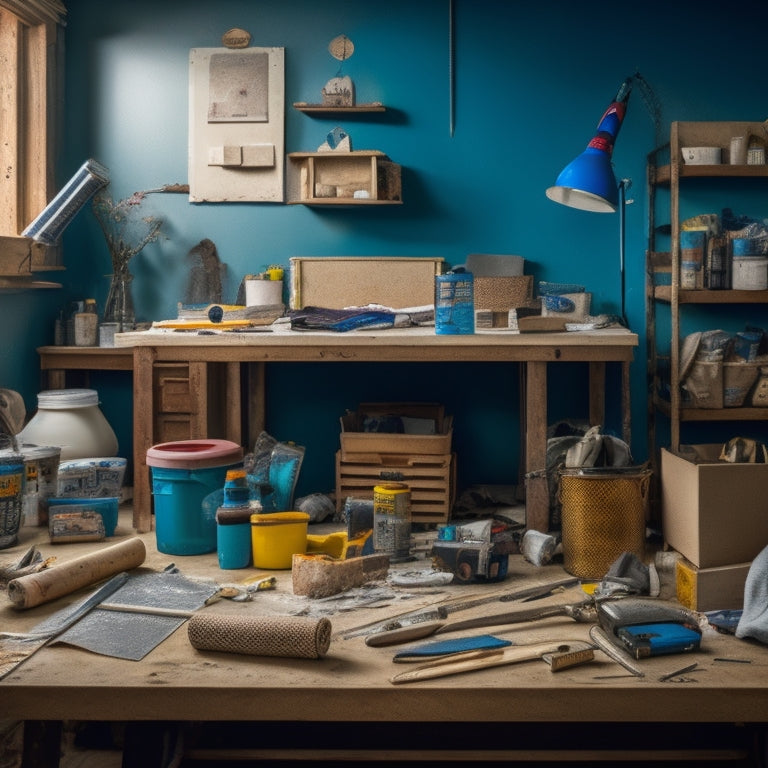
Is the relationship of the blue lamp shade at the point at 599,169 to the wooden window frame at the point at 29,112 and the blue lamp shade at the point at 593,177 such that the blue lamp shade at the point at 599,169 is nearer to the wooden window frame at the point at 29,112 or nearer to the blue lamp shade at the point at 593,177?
the blue lamp shade at the point at 593,177

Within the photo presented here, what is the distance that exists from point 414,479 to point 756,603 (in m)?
1.71

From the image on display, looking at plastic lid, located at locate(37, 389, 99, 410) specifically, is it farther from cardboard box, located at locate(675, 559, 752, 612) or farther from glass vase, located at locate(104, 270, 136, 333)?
cardboard box, located at locate(675, 559, 752, 612)

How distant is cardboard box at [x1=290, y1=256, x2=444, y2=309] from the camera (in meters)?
5.07

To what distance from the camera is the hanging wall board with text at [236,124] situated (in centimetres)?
504

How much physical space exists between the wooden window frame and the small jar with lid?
0.65m

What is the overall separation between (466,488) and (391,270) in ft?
3.88

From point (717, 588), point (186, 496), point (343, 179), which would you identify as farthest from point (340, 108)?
point (717, 588)

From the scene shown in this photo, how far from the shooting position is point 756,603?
2760mm

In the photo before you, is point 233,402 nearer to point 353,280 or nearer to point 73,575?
point 353,280

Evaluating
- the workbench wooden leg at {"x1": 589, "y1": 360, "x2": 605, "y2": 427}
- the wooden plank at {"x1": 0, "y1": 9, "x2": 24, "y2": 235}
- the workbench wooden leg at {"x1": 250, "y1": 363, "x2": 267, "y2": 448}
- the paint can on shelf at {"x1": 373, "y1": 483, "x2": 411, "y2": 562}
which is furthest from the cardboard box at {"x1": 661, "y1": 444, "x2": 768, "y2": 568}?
the wooden plank at {"x1": 0, "y1": 9, "x2": 24, "y2": 235}
